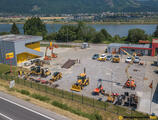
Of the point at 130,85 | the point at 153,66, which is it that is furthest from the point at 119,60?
the point at 130,85

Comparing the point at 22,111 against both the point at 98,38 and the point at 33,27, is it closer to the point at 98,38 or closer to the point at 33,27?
the point at 98,38

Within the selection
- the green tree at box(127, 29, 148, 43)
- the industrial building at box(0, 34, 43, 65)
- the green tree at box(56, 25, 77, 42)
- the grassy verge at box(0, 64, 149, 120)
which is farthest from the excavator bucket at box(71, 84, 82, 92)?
the green tree at box(127, 29, 148, 43)

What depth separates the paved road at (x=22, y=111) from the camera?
20109mm

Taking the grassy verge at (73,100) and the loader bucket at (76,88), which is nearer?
the grassy verge at (73,100)

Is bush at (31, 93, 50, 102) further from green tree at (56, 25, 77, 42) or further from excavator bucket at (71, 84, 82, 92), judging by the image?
green tree at (56, 25, 77, 42)

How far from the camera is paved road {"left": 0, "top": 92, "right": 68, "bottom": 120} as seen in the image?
20109 millimetres

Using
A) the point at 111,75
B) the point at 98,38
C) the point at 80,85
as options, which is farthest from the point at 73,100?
the point at 98,38

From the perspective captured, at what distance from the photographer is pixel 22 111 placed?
2148 cm

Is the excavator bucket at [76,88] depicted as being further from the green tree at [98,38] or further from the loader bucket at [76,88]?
the green tree at [98,38]

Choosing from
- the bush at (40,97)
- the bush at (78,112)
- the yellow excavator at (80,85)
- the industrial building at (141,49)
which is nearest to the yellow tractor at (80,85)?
the yellow excavator at (80,85)

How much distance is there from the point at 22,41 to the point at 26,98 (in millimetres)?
20939

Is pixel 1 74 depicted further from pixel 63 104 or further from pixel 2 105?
pixel 63 104

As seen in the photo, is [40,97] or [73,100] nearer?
[73,100]

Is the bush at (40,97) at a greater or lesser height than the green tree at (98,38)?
lesser
